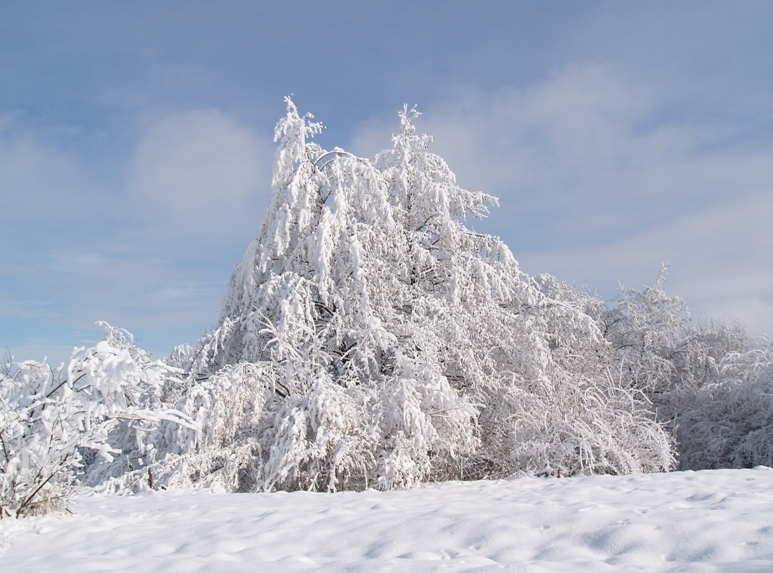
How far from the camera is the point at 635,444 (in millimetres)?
9062

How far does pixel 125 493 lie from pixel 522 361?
7.31 metres

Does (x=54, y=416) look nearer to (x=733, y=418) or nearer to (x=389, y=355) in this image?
(x=389, y=355)

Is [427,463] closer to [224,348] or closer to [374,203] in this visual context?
[224,348]

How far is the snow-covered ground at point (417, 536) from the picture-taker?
338 centimetres

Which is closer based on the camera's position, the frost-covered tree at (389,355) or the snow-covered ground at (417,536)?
the snow-covered ground at (417,536)

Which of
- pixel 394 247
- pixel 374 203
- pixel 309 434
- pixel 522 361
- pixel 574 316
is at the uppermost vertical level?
pixel 374 203

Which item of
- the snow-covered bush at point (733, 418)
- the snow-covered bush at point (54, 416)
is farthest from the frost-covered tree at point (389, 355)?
the snow-covered bush at point (733, 418)

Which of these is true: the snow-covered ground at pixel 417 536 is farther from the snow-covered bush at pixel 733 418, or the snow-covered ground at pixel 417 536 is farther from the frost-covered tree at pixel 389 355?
the snow-covered bush at pixel 733 418

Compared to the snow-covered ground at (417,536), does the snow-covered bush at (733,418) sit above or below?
above

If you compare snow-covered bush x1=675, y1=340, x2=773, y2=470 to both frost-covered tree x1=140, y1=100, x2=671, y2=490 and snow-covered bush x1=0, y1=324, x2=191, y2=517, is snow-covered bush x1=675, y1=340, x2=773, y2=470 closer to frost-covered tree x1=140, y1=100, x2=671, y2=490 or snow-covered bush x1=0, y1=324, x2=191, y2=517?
frost-covered tree x1=140, y1=100, x2=671, y2=490

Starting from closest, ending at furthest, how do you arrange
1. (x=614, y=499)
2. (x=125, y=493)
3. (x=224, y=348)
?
(x=614, y=499) < (x=125, y=493) < (x=224, y=348)

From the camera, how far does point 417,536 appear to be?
3949mm

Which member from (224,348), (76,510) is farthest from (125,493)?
(224,348)

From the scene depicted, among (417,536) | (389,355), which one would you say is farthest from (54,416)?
(389,355)
